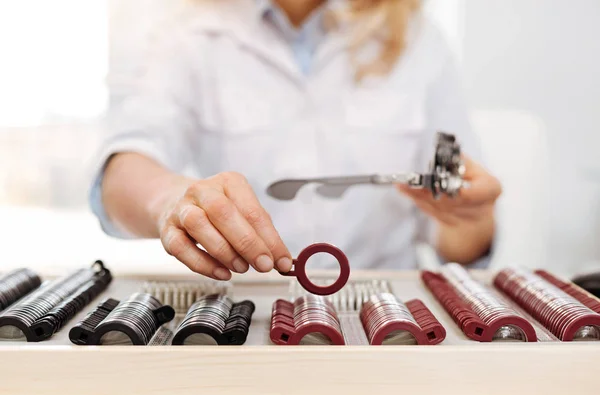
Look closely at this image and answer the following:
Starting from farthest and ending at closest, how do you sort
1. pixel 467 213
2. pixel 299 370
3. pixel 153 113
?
pixel 153 113 → pixel 467 213 → pixel 299 370

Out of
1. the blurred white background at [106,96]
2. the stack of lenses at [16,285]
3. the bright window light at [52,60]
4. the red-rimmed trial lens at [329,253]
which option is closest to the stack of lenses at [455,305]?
the red-rimmed trial lens at [329,253]

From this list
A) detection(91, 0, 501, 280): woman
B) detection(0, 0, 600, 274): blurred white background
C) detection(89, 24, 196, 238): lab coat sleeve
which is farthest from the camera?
detection(0, 0, 600, 274): blurred white background

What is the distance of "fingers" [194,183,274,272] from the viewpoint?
0.61 meters

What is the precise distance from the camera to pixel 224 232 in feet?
2.01

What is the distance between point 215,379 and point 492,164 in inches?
39.8

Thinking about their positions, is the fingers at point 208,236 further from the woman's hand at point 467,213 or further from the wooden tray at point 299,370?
the woman's hand at point 467,213

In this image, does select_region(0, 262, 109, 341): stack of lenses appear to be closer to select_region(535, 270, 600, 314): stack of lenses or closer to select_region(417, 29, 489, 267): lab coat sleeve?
select_region(535, 270, 600, 314): stack of lenses

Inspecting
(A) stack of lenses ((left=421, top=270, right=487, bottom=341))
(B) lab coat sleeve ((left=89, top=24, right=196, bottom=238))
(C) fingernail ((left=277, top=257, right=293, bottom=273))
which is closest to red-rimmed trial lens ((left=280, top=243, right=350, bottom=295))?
(C) fingernail ((left=277, top=257, right=293, bottom=273))

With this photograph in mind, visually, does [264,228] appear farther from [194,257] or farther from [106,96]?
[106,96]

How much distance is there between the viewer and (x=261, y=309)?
712 mm

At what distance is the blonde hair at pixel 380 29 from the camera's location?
51.8 inches

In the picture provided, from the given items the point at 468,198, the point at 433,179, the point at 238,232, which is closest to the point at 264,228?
the point at 238,232

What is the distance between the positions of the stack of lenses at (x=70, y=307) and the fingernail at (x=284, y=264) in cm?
20

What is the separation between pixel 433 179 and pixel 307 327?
11.6 inches
